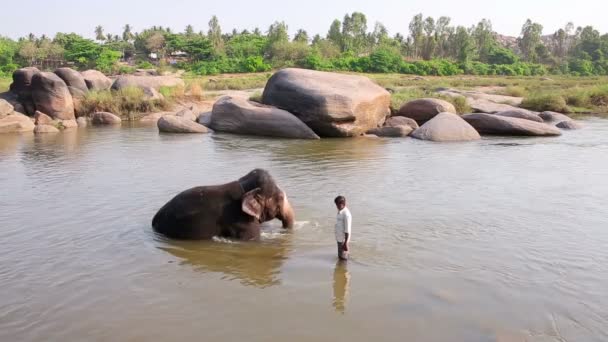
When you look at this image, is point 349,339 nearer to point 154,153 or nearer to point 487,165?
point 487,165

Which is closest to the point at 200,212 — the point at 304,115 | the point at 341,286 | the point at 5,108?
the point at 341,286

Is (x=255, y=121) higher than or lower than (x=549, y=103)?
lower

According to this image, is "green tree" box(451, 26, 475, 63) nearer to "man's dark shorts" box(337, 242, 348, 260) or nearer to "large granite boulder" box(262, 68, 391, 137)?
"large granite boulder" box(262, 68, 391, 137)

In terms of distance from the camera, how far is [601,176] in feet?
38.0

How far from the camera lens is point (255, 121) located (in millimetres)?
17922

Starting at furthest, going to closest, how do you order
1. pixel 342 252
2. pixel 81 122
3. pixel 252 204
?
1. pixel 81 122
2. pixel 252 204
3. pixel 342 252

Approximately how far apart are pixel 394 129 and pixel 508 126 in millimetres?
3659

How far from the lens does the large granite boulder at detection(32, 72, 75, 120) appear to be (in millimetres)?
20969

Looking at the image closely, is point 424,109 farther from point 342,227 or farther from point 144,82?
point 342,227

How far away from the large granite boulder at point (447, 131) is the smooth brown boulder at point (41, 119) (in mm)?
12669

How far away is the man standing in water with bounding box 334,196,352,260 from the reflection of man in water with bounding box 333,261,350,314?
0.13 meters

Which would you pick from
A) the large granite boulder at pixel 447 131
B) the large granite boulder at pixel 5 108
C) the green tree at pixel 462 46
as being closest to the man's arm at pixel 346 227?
the large granite boulder at pixel 447 131

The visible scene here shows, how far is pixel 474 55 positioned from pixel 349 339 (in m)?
72.3

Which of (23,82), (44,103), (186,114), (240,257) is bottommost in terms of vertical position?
(240,257)
